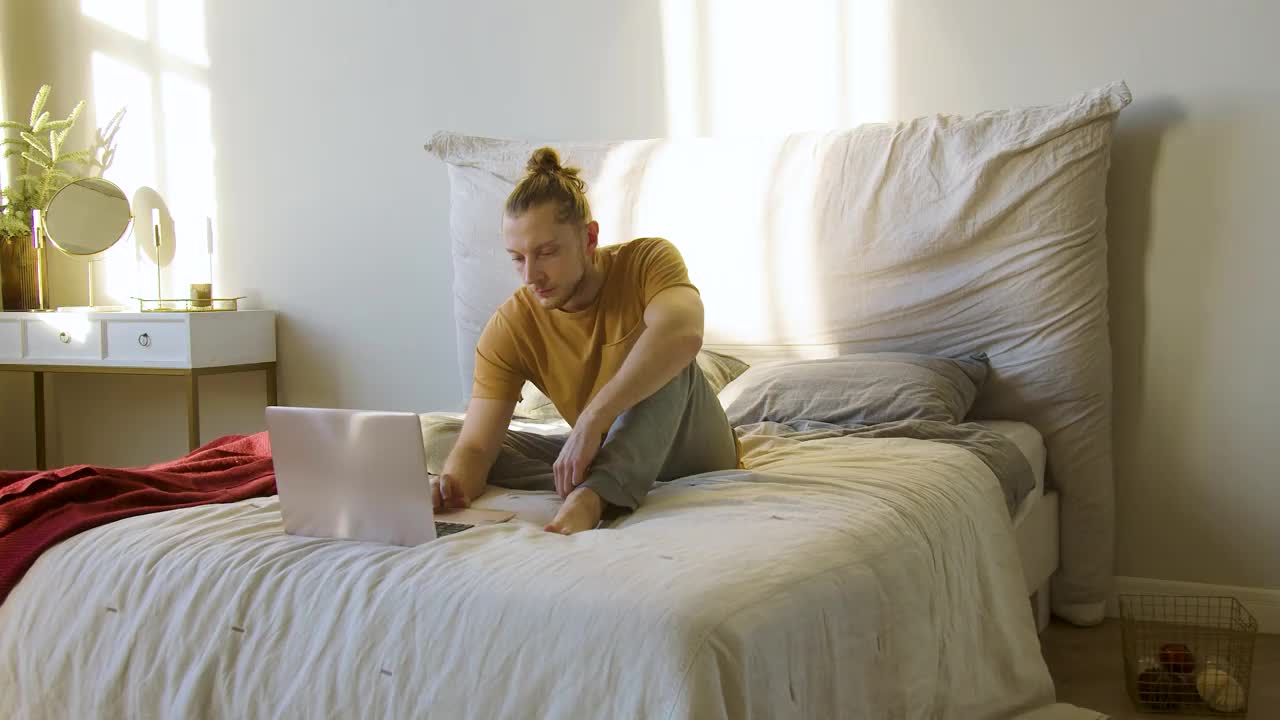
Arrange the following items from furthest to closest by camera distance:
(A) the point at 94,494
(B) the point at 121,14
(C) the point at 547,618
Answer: (B) the point at 121,14
(A) the point at 94,494
(C) the point at 547,618

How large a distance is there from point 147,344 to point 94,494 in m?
1.95

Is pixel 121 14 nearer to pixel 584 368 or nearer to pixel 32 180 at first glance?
pixel 32 180

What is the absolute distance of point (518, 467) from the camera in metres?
1.90

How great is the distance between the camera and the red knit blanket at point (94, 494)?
158 centimetres

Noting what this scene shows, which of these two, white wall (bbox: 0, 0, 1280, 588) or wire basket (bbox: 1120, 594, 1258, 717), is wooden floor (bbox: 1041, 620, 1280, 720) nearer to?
wire basket (bbox: 1120, 594, 1258, 717)

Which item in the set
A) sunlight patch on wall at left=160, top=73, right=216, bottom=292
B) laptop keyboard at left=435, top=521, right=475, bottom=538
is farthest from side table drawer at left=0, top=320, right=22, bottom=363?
laptop keyboard at left=435, top=521, right=475, bottom=538

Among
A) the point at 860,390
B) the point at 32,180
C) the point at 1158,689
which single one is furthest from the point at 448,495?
the point at 32,180

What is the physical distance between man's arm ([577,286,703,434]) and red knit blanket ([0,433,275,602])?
0.62 m

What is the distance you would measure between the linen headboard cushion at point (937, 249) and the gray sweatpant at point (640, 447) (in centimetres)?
90

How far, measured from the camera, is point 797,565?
130 centimetres

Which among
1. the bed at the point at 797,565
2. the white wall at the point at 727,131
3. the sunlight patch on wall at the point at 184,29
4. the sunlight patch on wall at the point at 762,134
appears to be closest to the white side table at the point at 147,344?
the white wall at the point at 727,131

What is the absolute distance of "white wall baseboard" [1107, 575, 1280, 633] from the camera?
251 cm

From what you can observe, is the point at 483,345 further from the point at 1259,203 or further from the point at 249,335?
the point at 249,335

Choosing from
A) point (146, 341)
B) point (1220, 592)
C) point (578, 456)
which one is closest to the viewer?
point (578, 456)
